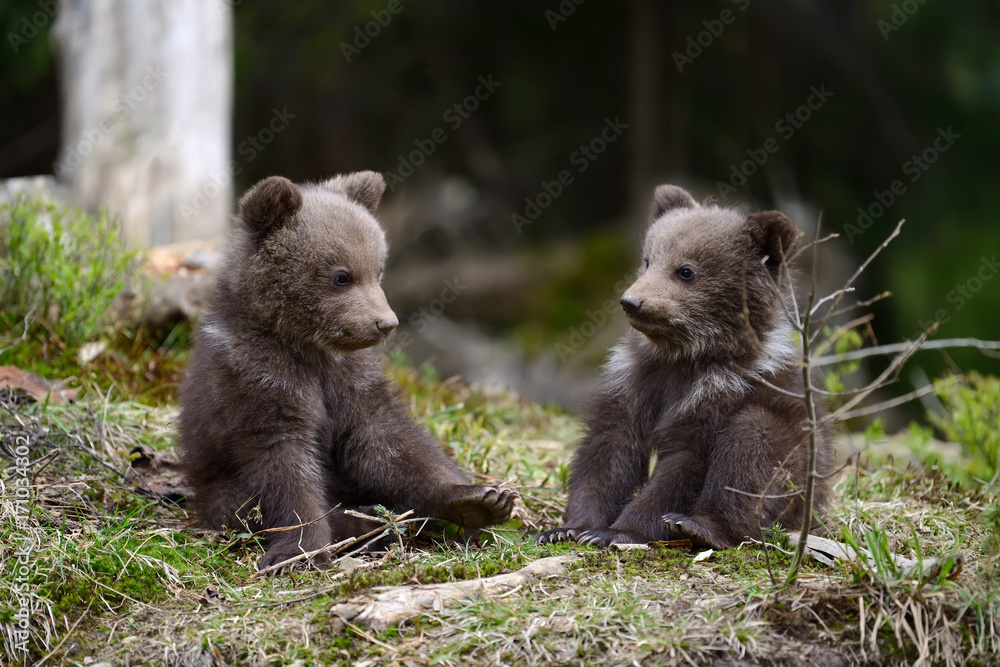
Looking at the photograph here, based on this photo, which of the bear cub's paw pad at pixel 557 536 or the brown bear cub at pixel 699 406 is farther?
the bear cub's paw pad at pixel 557 536

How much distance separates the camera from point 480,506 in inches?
165

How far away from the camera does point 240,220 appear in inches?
174

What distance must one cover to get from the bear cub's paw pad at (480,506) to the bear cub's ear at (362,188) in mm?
1578

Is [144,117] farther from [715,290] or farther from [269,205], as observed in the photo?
[715,290]

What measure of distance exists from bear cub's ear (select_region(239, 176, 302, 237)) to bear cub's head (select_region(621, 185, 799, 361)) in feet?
5.01

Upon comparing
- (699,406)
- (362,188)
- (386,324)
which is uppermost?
(362,188)

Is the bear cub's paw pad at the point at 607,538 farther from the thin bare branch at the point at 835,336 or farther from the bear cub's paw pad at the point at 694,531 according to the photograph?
the thin bare branch at the point at 835,336

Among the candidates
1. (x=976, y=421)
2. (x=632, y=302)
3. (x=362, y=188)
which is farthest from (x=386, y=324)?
(x=976, y=421)

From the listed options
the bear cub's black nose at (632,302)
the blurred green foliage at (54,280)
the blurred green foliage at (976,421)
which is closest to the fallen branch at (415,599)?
the bear cub's black nose at (632,302)

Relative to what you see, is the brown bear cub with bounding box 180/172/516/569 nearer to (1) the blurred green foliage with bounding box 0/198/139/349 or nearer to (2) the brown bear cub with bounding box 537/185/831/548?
(2) the brown bear cub with bounding box 537/185/831/548

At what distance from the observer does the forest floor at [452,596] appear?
3.21 metres

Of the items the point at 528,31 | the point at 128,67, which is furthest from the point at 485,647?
the point at 528,31

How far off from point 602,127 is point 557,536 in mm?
12039

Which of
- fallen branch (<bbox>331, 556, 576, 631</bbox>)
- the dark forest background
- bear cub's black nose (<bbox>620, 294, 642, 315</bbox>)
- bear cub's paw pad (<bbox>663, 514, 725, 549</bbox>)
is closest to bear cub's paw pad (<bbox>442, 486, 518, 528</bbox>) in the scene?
fallen branch (<bbox>331, 556, 576, 631</bbox>)
